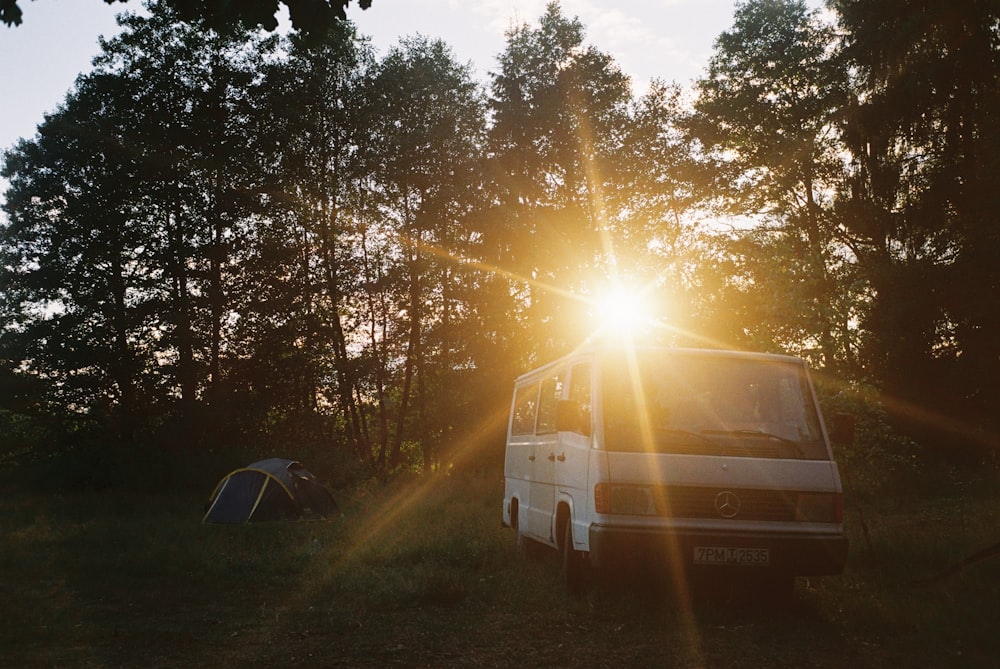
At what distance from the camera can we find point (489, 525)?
14.7m

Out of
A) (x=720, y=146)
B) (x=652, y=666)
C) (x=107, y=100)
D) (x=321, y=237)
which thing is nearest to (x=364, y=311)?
(x=321, y=237)

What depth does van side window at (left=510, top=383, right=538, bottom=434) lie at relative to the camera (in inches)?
442

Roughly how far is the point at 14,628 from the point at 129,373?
904 inches

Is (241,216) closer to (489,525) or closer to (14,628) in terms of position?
(489,525)

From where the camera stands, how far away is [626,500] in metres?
7.62

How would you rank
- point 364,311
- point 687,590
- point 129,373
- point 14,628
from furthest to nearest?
point 364,311 < point 129,373 < point 687,590 < point 14,628

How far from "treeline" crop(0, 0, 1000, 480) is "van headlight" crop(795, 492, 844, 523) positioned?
1885 cm

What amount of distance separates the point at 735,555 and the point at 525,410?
184 inches

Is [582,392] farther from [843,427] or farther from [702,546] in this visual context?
[843,427]

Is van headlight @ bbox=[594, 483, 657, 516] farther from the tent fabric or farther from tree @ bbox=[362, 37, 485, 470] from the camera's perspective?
tree @ bbox=[362, 37, 485, 470]

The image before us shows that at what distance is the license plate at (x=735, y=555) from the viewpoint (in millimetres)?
7547

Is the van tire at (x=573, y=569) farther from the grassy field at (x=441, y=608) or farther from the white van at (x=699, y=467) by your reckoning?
the grassy field at (x=441, y=608)

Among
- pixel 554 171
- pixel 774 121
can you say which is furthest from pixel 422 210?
pixel 774 121

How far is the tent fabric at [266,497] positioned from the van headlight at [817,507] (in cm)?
1209
